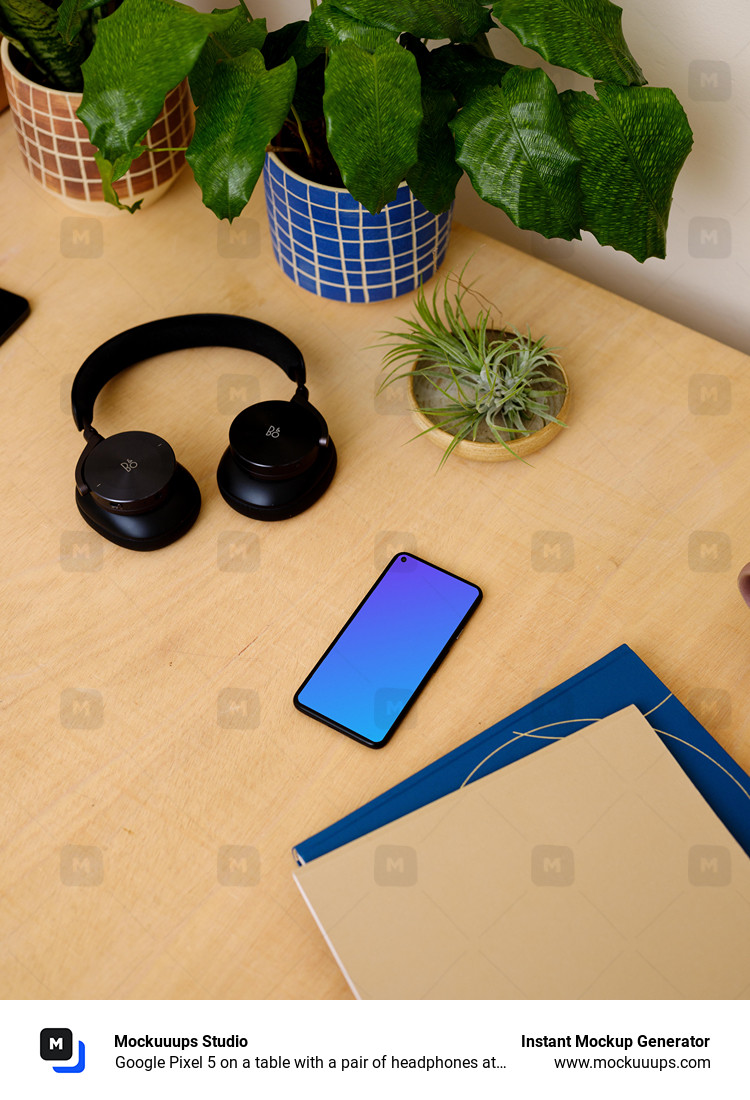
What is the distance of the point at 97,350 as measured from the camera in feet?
2.51

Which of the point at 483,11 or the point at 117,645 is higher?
the point at 483,11

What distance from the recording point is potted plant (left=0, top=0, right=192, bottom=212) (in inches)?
30.7

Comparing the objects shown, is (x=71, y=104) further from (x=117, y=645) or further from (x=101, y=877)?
(x=101, y=877)

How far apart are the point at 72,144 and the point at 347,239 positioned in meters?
0.31

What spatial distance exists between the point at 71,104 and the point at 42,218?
148 millimetres

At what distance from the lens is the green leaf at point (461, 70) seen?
65 cm

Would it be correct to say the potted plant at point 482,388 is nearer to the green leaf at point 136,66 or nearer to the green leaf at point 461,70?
the green leaf at point 461,70

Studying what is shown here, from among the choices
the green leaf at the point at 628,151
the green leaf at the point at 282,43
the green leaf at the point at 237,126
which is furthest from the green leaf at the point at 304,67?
the green leaf at the point at 628,151

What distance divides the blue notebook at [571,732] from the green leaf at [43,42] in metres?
0.73

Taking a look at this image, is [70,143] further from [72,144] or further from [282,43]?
[282,43]

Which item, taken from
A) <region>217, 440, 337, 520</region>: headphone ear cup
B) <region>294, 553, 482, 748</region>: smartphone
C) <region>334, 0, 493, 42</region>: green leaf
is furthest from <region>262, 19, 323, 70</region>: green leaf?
<region>294, 553, 482, 748</region>: smartphone
